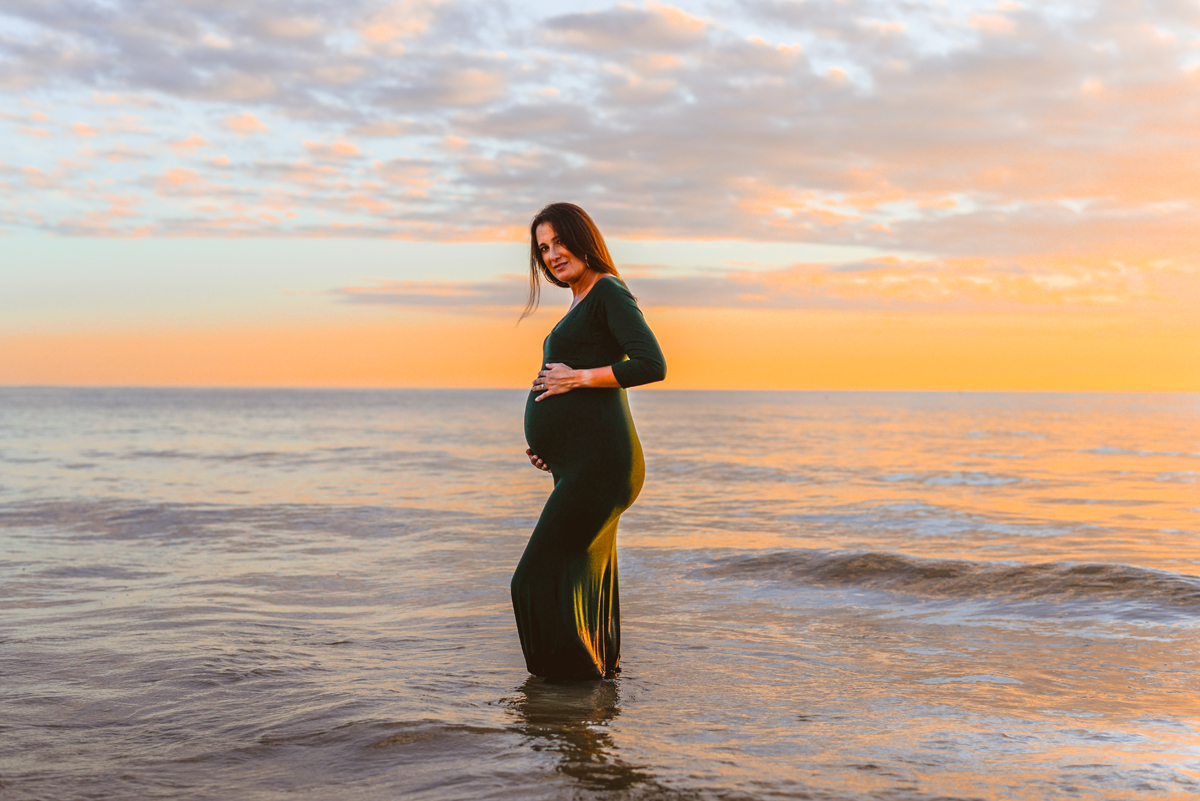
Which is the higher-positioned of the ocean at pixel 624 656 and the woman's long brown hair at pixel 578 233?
the woman's long brown hair at pixel 578 233

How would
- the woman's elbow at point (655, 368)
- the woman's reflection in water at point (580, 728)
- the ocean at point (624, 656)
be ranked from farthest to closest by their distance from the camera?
the woman's elbow at point (655, 368) < the ocean at point (624, 656) < the woman's reflection in water at point (580, 728)

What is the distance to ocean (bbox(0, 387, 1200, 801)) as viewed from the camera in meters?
3.47

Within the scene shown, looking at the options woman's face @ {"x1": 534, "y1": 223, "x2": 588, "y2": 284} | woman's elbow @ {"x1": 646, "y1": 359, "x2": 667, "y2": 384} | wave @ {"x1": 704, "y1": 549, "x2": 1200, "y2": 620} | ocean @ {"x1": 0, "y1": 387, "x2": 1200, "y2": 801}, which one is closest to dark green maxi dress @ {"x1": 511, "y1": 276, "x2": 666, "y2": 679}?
woman's elbow @ {"x1": 646, "y1": 359, "x2": 667, "y2": 384}

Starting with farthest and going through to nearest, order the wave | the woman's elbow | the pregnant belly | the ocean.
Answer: the wave < the pregnant belly < the woman's elbow < the ocean

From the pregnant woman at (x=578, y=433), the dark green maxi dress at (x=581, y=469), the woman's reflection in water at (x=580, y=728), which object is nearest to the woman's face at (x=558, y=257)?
the pregnant woman at (x=578, y=433)

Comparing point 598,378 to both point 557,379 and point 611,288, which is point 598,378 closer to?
point 557,379

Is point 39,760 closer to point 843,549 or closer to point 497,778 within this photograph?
point 497,778

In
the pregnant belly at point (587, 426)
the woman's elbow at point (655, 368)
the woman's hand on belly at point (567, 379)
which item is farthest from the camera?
the pregnant belly at point (587, 426)

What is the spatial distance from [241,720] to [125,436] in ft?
130

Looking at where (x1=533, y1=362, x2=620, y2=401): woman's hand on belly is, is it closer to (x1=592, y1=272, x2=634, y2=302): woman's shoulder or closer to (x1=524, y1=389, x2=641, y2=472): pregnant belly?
(x1=524, y1=389, x2=641, y2=472): pregnant belly

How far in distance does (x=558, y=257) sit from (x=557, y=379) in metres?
0.61

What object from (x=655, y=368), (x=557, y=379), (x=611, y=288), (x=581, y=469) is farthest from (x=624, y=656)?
(x=611, y=288)

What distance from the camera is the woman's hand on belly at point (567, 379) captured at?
4.22 meters

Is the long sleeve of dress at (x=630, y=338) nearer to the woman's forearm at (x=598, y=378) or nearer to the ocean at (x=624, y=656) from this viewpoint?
the woman's forearm at (x=598, y=378)
